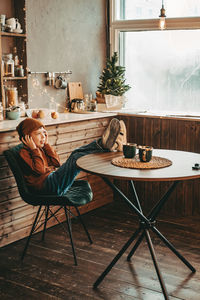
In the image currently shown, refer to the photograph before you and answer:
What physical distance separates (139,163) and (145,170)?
0.17 meters

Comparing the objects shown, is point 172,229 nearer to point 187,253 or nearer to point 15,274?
point 187,253

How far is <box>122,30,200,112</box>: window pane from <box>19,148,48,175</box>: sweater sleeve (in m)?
2.17

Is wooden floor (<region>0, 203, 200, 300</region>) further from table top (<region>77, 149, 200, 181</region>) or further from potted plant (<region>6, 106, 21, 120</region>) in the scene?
potted plant (<region>6, 106, 21, 120</region>)

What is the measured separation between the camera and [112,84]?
472 centimetres

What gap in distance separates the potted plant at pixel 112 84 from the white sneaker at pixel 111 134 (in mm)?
1738

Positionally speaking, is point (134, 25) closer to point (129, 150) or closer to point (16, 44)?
point (16, 44)

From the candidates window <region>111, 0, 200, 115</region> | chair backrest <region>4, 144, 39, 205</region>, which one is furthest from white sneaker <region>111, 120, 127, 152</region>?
window <region>111, 0, 200, 115</region>

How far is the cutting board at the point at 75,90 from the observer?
465 cm

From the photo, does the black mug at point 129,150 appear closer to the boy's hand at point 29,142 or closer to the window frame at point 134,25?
the boy's hand at point 29,142

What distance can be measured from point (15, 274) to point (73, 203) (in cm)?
64

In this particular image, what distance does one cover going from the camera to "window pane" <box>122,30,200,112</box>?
4.56 metres

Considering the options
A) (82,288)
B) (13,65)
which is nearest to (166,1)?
(13,65)

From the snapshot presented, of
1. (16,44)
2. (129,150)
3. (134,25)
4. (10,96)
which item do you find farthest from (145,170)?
(134,25)

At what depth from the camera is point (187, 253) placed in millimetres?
3273
